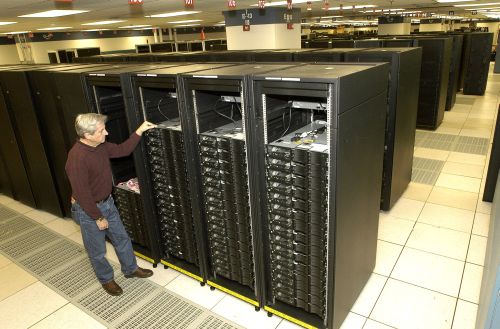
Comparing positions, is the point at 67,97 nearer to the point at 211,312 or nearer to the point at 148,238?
the point at 148,238

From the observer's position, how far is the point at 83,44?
1969 cm

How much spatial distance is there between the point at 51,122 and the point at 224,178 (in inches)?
90.2

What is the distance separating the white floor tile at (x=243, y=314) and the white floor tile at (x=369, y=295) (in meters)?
0.60

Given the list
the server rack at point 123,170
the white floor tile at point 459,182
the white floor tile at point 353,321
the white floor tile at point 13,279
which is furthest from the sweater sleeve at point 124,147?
the white floor tile at point 459,182

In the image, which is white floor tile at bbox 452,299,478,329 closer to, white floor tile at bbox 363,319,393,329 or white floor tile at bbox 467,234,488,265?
white floor tile at bbox 363,319,393,329

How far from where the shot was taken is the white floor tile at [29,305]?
2.63m

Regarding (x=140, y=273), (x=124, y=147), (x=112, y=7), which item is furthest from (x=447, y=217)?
(x=112, y=7)

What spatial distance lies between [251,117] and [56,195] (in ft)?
10.2

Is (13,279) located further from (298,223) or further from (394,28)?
(394,28)

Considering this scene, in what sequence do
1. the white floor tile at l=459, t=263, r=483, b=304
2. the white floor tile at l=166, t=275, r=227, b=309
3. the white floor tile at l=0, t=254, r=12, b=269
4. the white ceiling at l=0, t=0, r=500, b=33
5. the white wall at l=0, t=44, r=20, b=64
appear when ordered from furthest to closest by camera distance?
the white wall at l=0, t=44, r=20, b=64 < the white ceiling at l=0, t=0, r=500, b=33 < the white floor tile at l=0, t=254, r=12, b=269 < the white floor tile at l=166, t=275, r=227, b=309 < the white floor tile at l=459, t=263, r=483, b=304

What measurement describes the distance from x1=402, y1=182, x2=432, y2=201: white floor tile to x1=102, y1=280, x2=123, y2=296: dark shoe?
3373mm

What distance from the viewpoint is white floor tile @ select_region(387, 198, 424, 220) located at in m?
3.84

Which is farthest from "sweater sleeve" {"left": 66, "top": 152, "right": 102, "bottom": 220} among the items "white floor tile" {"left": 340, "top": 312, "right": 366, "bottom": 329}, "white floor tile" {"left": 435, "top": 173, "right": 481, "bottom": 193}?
"white floor tile" {"left": 435, "top": 173, "right": 481, "bottom": 193}

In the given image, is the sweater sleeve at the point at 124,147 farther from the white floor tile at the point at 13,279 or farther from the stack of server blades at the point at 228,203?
the white floor tile at the point at 13,279
